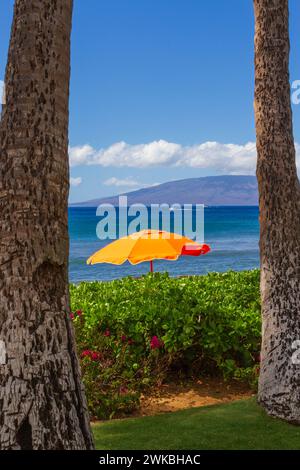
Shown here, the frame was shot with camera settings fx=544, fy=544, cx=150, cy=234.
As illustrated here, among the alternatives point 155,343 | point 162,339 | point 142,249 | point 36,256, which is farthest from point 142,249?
point 36,256

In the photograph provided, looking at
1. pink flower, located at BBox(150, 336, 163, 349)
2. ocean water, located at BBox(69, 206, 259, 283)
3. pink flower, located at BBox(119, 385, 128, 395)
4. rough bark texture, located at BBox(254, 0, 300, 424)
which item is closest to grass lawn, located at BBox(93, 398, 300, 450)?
rough bark texture, located at BBox(254, 0, 300, 424)

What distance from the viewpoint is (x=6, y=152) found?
3.89m

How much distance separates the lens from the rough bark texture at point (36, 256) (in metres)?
3.77

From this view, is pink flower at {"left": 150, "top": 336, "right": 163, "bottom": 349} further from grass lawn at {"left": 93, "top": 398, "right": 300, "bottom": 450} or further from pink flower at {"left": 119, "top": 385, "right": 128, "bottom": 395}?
grass lawn at {"left": 93, "top": 398, "right": 300, "bottom": 450}

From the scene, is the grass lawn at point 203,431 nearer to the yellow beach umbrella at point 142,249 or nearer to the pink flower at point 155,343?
the pink flower at point 155,343

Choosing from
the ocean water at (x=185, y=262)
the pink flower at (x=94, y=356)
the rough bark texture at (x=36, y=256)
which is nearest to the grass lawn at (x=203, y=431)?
the pink flower at (x=94, y=356)

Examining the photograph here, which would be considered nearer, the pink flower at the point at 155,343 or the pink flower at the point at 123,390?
the pink flower at the point at 123,390

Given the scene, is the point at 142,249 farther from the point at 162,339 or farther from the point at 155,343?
the point at 155,343

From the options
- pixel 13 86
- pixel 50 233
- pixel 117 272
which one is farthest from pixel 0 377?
pixel 117 272

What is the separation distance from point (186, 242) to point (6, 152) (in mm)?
10592

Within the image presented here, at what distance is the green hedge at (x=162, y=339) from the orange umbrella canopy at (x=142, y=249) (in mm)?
4276

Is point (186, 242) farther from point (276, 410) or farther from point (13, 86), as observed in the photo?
point (13, 86)

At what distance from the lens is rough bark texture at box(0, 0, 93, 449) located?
3768mm

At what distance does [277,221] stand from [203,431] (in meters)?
2.41
